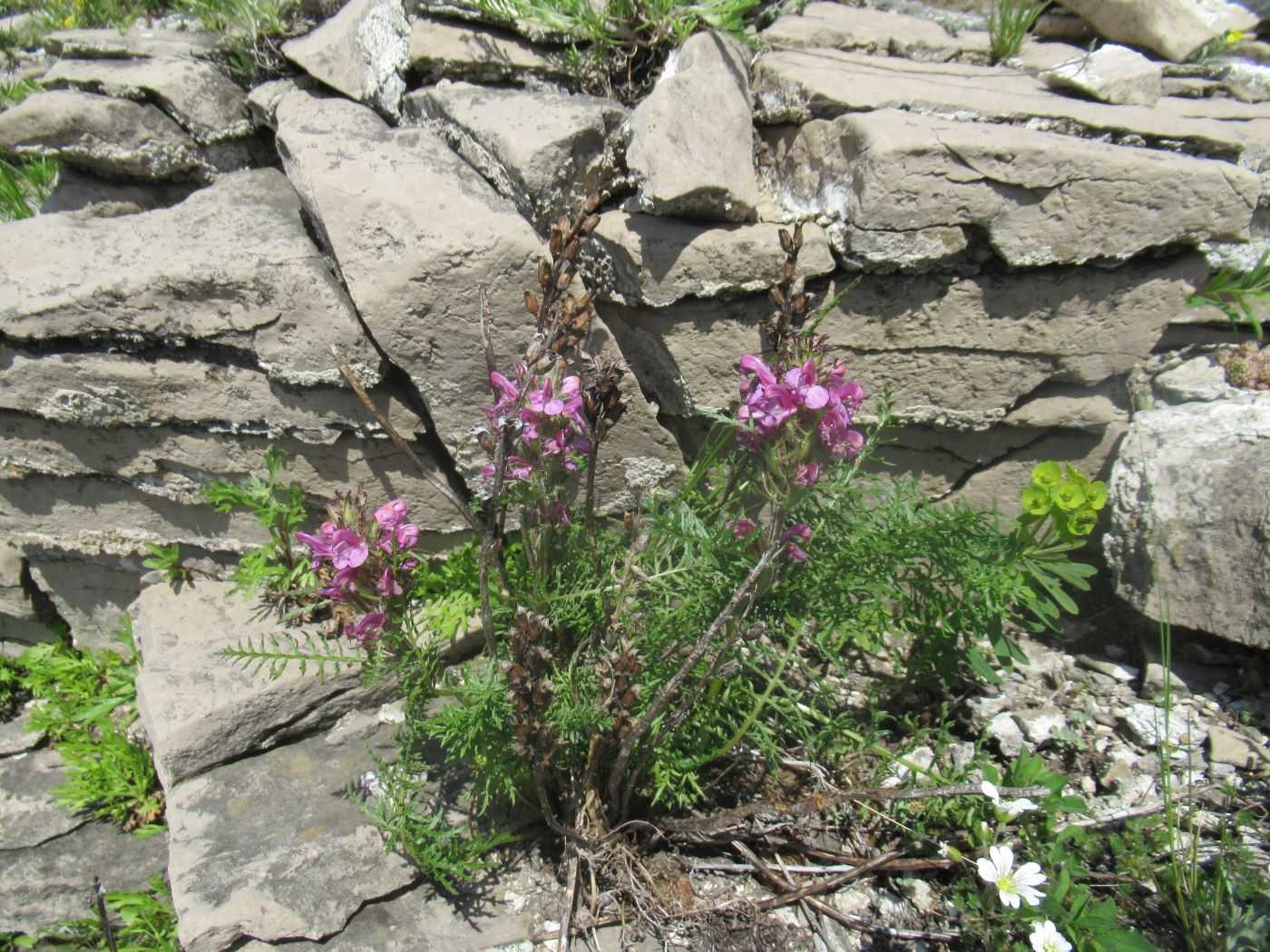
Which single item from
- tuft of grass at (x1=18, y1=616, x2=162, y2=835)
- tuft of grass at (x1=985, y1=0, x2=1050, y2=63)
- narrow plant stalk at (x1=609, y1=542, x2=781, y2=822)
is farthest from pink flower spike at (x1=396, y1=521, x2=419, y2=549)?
tuft of grass at (x1=985, y1=0, x2=1050, y2=63)

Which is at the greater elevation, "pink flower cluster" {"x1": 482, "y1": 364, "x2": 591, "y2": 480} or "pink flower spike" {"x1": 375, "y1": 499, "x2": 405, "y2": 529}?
"pink flower cluster" {"x1": 482, "y1": 364, "x2": 591, "y2": 480}

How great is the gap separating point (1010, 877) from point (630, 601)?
53.2 inches

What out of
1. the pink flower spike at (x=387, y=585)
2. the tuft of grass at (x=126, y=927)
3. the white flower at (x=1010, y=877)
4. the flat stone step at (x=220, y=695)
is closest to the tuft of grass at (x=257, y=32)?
the flat stone step at (x=220, y=695)

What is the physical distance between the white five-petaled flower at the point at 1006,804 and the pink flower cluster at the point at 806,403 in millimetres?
990

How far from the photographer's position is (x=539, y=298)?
3.01 meters

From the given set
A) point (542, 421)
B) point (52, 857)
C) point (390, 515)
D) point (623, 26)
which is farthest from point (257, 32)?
point (52, 857)

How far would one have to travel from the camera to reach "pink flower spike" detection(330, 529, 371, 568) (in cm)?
262

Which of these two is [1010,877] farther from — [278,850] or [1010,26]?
[1010,26]

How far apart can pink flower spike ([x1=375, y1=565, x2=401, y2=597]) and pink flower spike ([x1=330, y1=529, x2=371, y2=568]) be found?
0.08m

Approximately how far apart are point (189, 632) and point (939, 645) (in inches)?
115

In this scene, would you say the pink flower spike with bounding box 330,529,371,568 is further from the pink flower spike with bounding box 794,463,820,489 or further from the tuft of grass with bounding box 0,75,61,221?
the tuft of grass with bounding box 0,75,61,221

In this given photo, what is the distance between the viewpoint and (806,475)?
2.20m

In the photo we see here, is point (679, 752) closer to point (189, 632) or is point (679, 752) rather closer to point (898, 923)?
point (898, 923)

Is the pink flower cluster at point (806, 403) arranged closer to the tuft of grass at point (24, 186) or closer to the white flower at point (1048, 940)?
the white flower at point (1048, 940)
